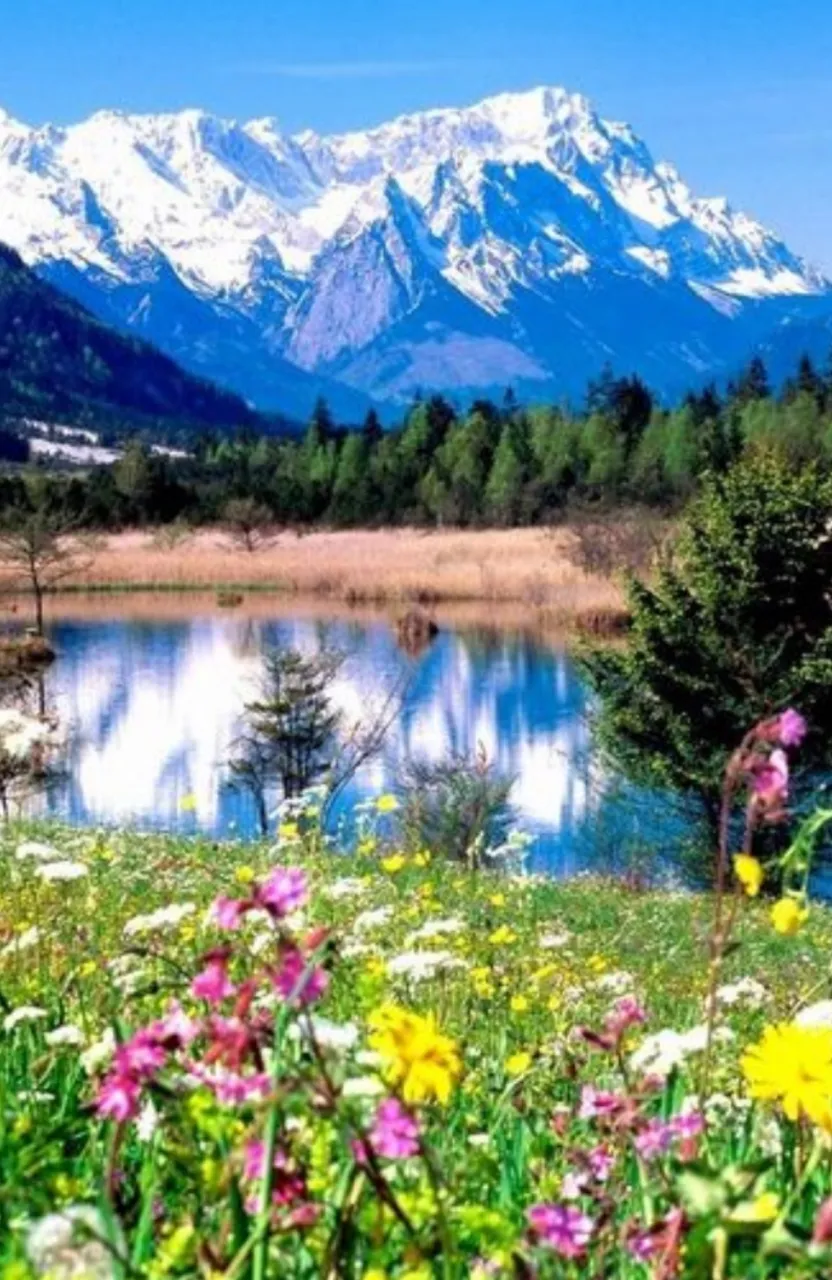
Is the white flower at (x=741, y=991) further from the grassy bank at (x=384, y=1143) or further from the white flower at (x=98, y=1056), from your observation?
the white flower at (x=98, y=1056)

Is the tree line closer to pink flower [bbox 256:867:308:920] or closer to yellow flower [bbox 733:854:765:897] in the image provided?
yellow flower [bbox 733:854:765:897]

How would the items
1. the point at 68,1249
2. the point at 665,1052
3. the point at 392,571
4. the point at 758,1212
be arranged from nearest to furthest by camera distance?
the point at 68,1249, the point at 758,1212, the point at 665,1052, the point at 392,571

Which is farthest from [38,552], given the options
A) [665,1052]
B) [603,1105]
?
[603,1105]

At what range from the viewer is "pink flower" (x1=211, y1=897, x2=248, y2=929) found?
62.1 inches

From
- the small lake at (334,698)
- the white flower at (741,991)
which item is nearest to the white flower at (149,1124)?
the white flower at (741,991)

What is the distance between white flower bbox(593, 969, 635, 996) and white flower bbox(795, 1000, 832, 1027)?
3.38 meters

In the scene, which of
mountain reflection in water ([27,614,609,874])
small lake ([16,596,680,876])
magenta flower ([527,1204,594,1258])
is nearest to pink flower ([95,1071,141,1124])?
magenta flower ([527,1204,594,1258])

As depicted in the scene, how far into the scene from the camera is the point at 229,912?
5.27 ft

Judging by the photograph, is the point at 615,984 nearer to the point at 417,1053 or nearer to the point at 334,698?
the point at 417,1053

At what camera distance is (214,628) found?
2405 inches

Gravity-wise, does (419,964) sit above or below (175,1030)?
below

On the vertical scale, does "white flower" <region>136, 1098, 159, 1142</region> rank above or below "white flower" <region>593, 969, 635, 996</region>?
above

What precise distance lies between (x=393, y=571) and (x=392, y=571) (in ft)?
0.13

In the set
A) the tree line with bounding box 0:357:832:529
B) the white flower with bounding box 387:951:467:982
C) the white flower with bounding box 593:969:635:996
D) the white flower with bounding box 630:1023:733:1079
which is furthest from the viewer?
the tree line with bounding box 0:357:832:529
